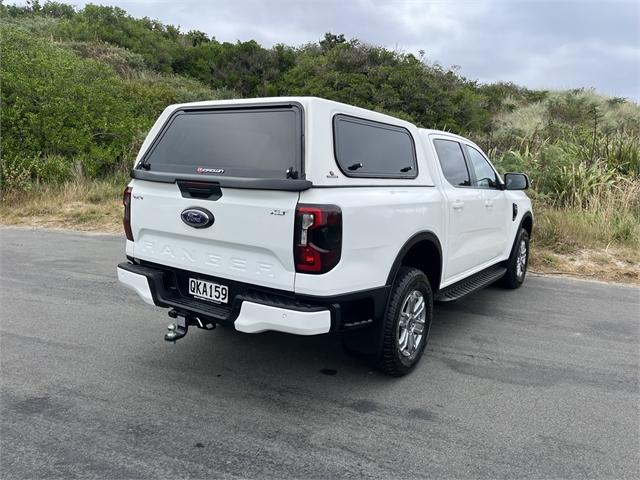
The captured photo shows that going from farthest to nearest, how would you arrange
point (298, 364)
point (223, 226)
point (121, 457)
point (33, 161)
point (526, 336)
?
point (33, 161)
point (526, 336)
point (298, 364)
point (223, 226)
point (121, 457)

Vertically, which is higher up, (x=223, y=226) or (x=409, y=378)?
(x=223, y=226)

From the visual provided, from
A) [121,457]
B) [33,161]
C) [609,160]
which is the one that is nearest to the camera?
[121,457]

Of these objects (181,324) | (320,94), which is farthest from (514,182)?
(320,94)

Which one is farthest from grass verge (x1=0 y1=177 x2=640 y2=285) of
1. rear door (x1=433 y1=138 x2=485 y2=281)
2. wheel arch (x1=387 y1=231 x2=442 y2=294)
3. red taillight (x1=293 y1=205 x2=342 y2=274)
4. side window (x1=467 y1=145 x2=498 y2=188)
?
red taillight (x1=293 y1=205 x2=342 y2=274)

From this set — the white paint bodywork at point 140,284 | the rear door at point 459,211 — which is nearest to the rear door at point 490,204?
the rear door at point 459,211

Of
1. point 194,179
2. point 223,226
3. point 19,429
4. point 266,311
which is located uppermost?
point 194,179

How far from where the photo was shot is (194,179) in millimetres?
3506

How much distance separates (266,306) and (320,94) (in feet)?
59.2

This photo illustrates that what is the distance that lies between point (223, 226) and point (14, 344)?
2.33 metres

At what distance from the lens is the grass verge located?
7.57 m

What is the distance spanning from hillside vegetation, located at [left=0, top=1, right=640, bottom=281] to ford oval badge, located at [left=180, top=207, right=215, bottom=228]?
18.9 feet

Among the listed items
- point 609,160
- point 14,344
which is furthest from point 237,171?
point 609,160

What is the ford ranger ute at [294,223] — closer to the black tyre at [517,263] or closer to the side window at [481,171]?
the side window at [481,171]

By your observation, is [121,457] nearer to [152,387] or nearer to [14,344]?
[152,387]
